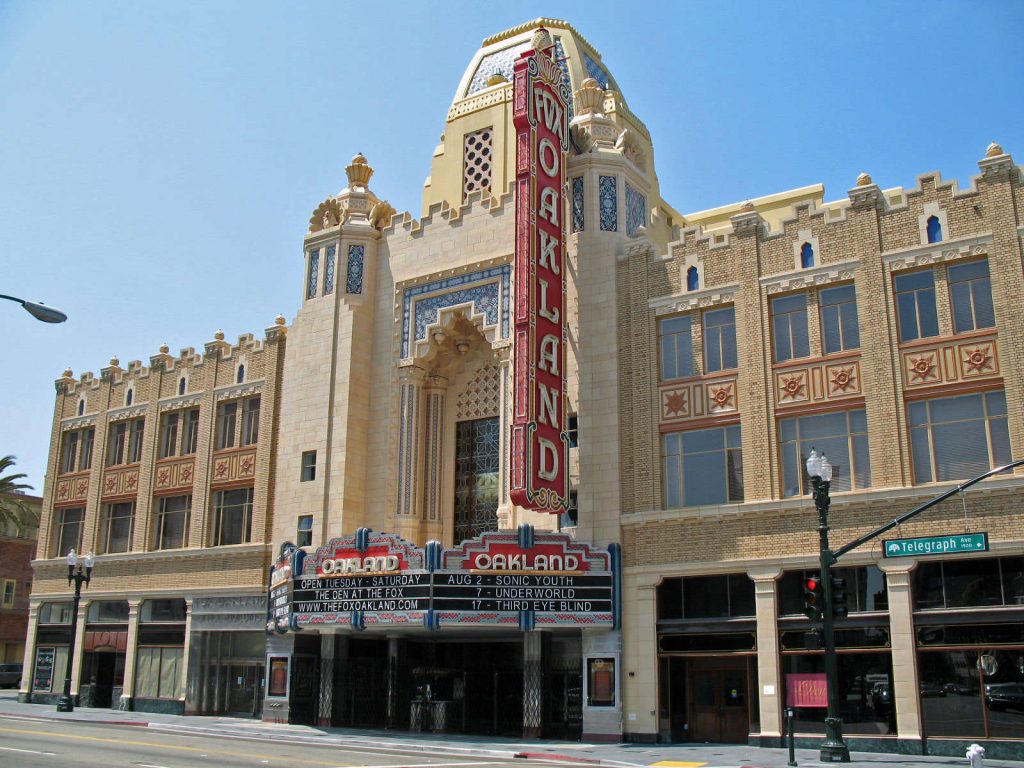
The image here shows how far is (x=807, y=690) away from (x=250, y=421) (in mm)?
23731

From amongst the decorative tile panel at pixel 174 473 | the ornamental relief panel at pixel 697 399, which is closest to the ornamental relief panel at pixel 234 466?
the decorative tile panel at pixel 174 473

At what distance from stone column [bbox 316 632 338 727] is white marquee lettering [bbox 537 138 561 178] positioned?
53.4ft

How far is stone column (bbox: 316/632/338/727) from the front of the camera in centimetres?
3269

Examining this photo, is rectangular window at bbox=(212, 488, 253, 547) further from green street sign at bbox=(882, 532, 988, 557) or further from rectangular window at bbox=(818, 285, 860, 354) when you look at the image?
green street sign at bbox=(882, 532, 988, 557)

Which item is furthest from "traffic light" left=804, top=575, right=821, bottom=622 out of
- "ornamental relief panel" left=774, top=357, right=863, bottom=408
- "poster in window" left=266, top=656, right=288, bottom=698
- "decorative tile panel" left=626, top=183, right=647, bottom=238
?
"poster in window" left=266, top=656, right=288, bottom=698

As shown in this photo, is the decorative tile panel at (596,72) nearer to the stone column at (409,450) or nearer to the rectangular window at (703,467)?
the stone column at (409,450)

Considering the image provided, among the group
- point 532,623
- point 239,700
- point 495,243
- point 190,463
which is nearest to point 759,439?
point 532,623

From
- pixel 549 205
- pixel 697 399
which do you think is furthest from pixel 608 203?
pixel 697 399

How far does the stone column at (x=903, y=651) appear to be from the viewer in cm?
2400

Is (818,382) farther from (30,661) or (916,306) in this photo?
(30,661)

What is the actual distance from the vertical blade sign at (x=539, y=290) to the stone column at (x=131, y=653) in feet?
69.1

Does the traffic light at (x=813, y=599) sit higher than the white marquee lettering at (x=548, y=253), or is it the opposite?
the white marquee lettering at (x=548, y=253)

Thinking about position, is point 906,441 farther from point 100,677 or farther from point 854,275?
point 100,677

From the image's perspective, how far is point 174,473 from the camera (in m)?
42.3
